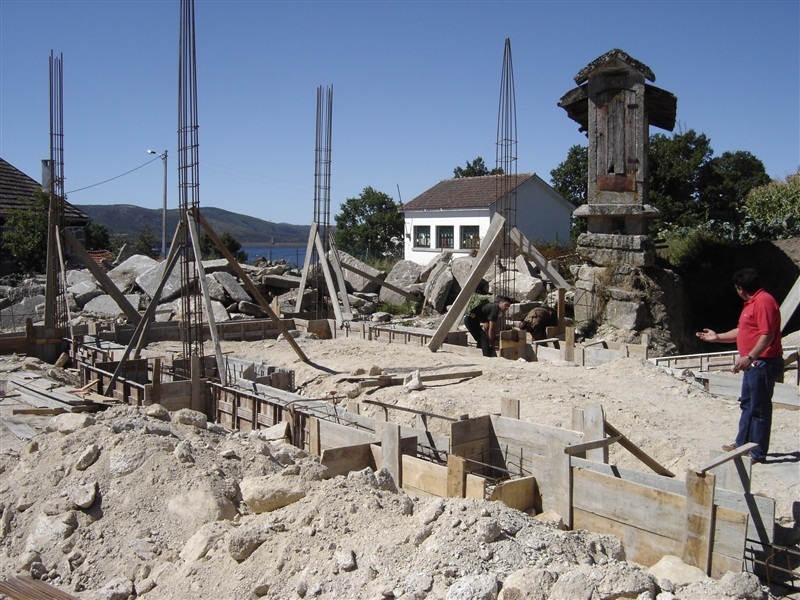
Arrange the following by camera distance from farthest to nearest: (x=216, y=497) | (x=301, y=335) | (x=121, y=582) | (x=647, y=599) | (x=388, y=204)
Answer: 1. (x=388, y=204)
2. (x=301, y=335)
3. (x=216, y=497)
4. (x=121, y=582)
5. (x=647, y=599)

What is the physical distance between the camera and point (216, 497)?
6.51 metres

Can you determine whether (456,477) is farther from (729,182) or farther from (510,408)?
(729,182)

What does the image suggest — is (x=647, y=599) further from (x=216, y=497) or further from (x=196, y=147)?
(x=196, y=147)

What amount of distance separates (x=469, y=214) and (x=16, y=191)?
17194 millimetres

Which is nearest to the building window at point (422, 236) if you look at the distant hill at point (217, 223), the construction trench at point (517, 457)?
the construction trench at point (517, 457)

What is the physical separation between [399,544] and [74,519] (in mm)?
3180

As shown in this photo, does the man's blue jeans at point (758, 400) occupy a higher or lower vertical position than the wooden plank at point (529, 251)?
lower

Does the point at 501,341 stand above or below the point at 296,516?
above

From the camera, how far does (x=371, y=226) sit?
141 ft

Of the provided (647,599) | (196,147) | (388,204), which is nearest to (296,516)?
(647,599)

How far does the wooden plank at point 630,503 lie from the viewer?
18.6 feet

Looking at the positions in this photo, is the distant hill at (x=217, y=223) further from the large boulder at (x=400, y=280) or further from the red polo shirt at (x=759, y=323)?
the red polo shirt at (x=759, y=323)

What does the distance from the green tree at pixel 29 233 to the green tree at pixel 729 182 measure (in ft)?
66.8

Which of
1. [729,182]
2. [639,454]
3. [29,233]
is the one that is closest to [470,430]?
[639,454]
